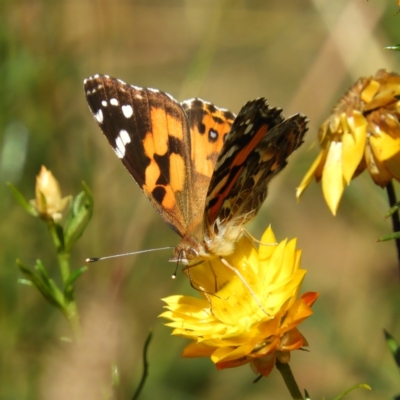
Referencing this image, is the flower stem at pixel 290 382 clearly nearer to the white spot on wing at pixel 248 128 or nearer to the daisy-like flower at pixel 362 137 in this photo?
the daisy-like flower at pixel 362 137

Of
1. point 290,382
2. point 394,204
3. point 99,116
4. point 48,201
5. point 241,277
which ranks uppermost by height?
point 99,116

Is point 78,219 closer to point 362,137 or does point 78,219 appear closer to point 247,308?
point 247,308

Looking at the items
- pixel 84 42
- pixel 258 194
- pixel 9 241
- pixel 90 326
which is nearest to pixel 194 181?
pixel 258 194

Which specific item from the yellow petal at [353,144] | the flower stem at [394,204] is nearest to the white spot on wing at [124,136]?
the yellow petal at [353,144]

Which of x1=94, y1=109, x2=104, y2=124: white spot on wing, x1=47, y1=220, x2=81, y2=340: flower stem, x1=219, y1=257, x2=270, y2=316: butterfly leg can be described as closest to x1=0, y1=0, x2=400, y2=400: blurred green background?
x1=47, y1=220, x2=81, y2=340: flower stem

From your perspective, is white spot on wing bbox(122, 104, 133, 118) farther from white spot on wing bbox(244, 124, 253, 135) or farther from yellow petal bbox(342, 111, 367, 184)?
yellow petal bbox(342, 111, 367, 184)

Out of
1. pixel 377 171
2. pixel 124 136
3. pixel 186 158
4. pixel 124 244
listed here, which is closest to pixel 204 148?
pixel 186 158

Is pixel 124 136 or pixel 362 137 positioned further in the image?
pixel 124 136

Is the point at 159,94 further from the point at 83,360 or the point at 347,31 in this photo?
the point at 347,31
